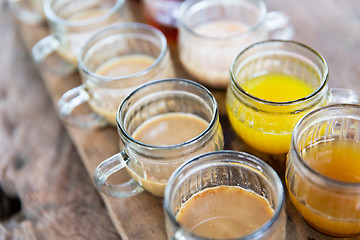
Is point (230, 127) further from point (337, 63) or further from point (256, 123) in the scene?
point (337, 63)

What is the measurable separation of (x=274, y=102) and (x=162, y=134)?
0.72 feet

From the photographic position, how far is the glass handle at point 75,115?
3.38 ft

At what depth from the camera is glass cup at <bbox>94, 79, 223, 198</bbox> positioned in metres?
0.78

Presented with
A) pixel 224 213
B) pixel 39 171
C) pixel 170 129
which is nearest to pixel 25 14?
pixel 39 171

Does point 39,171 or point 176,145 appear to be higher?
point 176,145

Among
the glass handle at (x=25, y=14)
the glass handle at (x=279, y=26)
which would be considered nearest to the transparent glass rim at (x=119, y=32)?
the glass handle at (x=279, y=26)

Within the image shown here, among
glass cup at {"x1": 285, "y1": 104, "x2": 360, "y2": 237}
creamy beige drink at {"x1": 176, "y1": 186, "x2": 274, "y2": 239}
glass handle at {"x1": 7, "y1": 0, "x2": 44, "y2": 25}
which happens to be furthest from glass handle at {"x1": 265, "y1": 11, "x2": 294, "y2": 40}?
glass handle at {"x1": 7, "y1": 0, "x2": 44, "y2": 25}

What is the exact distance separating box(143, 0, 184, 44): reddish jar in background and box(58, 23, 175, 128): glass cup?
12 centimetres

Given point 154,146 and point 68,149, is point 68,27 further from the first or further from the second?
point 154,146

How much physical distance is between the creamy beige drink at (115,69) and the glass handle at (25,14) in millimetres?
334

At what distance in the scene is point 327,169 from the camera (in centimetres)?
76

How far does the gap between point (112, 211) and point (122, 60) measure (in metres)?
0.40

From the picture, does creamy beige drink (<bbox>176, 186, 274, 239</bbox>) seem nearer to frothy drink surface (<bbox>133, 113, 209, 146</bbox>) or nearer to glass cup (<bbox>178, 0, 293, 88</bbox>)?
frothy drink surface (<bbox>133, 113, 209, 146</bbox>)

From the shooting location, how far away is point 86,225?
946 mm
